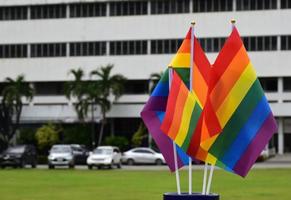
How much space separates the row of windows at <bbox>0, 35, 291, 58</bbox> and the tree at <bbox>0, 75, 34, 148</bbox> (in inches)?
252

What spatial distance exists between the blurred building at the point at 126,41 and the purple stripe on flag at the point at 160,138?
58288 mm

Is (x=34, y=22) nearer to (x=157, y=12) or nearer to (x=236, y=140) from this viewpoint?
(x=157, y=12)

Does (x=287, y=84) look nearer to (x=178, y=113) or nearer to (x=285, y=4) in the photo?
(x=285, y=4)

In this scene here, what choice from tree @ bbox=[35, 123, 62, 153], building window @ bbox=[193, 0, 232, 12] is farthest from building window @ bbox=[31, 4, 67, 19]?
building window @ bbox=[193, 0, 232, 12]

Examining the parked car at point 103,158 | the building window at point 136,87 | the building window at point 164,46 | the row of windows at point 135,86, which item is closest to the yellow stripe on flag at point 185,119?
the parked car at point 103,158

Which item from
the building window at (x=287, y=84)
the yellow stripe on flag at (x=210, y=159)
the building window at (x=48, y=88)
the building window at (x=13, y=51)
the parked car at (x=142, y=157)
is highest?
the yellow stripe on flag at (x=210, y=159)

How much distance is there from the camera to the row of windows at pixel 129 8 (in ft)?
224

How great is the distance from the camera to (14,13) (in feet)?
246

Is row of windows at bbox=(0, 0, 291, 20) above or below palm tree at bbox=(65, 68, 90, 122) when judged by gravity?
above

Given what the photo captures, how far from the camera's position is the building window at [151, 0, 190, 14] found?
69.9 m

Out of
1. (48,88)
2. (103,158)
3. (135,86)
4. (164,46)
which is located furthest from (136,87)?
(103,158)

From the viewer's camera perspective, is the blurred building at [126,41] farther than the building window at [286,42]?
Yes

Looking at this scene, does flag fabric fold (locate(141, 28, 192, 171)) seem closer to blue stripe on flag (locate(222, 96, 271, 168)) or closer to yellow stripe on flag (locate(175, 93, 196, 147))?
yellow stripe on flag (locate(175, 93, 196, 147))

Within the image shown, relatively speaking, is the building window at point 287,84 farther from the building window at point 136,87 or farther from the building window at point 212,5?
the building window at point 136,87
